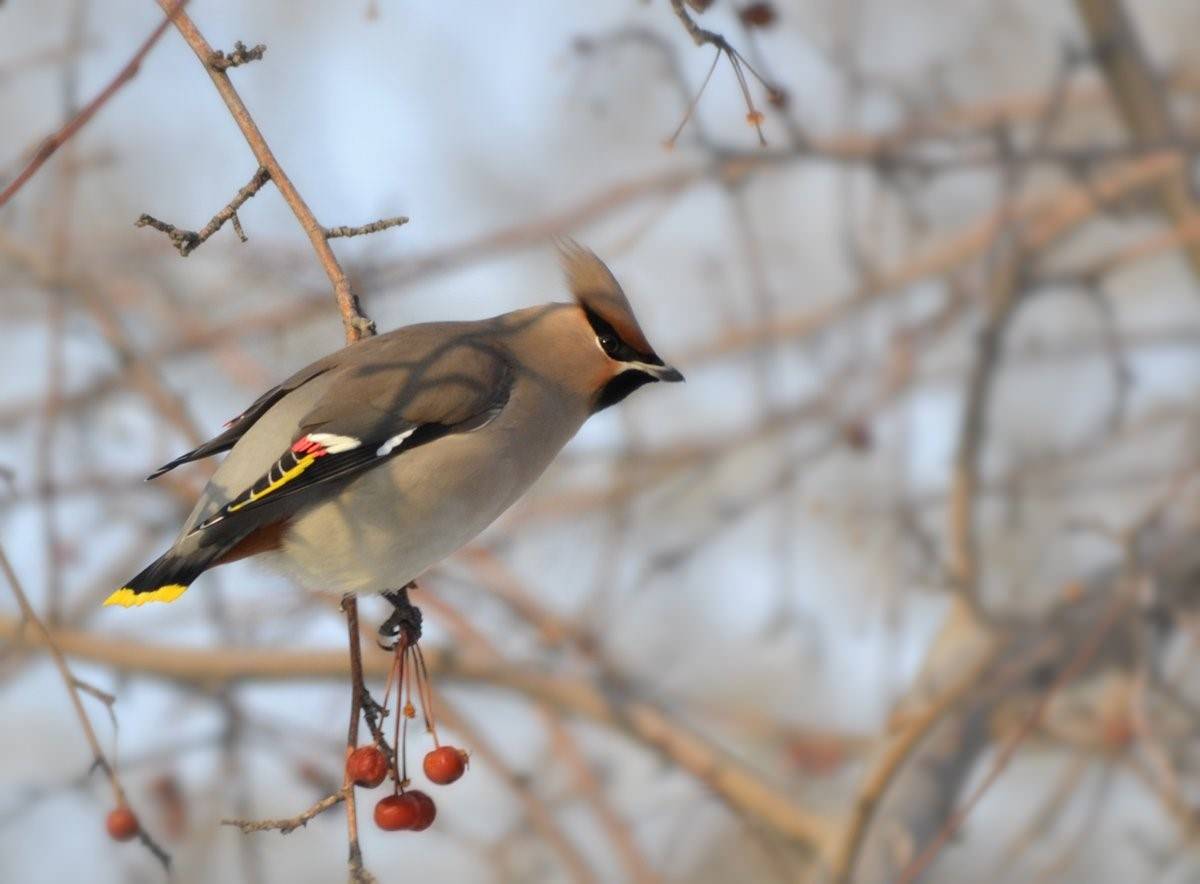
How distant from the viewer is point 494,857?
3.55 meters

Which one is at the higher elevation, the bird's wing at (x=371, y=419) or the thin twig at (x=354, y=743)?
the bird's wing at (x=371, y=419)

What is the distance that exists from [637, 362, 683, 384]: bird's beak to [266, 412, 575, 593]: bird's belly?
383 millimetres

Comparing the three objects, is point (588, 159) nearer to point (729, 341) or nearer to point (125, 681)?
point (729, 341)

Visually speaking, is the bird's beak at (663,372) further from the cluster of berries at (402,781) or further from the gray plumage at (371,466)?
the cluster of berries at (402,781)

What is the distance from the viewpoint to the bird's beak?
111 inches

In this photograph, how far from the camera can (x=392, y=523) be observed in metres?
2.66

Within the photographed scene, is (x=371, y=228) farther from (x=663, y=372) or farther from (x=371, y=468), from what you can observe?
(x=663, y=372)

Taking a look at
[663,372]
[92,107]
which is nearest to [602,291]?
[663,372]

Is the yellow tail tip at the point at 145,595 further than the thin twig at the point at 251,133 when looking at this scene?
Yes

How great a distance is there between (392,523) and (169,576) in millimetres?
395

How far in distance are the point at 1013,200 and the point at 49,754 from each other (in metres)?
5.65

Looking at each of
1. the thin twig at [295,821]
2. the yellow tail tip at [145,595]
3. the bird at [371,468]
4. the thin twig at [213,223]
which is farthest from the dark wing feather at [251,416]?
the thin twig at [295,821]

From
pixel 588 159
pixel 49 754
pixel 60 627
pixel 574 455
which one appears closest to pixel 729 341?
pixel 574 455

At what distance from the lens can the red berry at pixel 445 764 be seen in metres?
2.48
